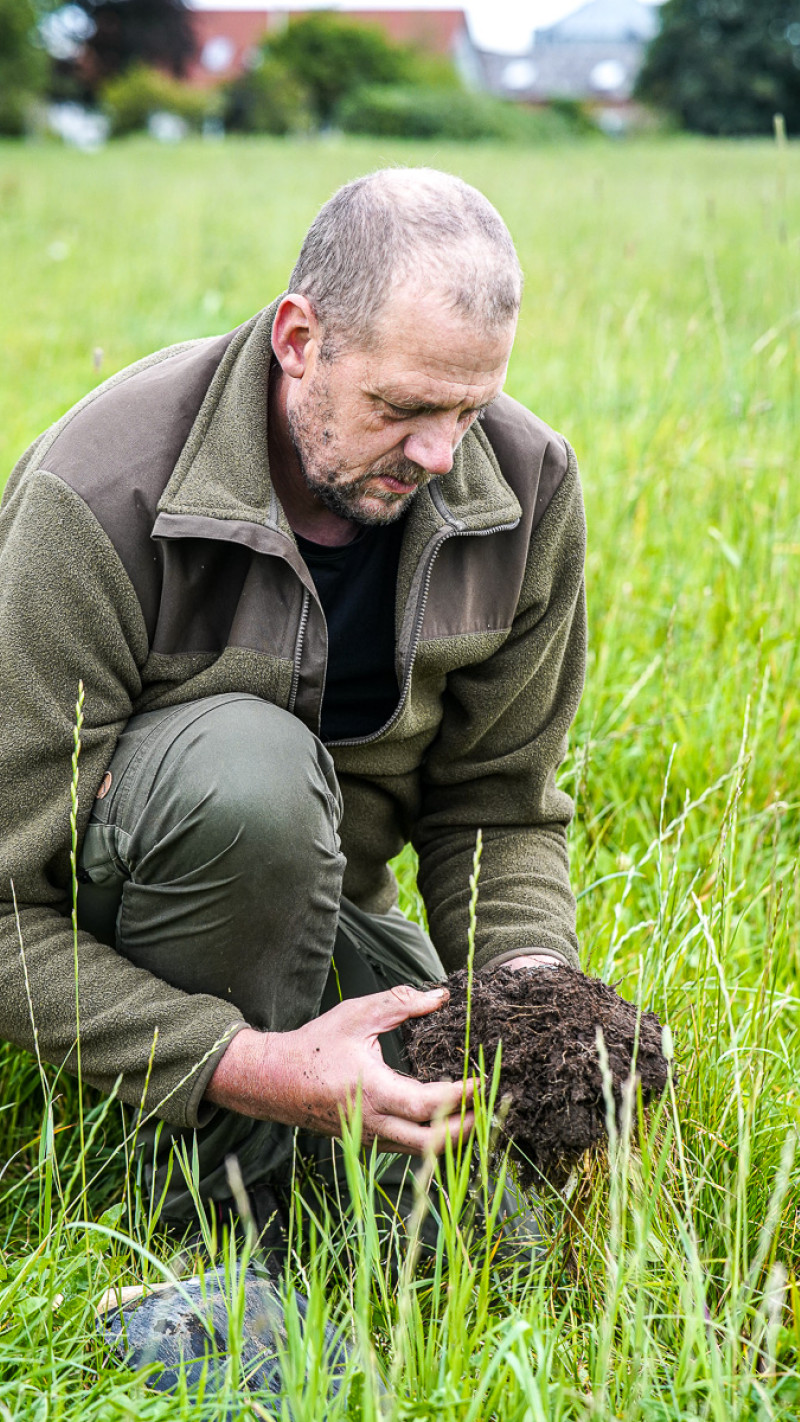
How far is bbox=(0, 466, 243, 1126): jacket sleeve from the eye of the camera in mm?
1908

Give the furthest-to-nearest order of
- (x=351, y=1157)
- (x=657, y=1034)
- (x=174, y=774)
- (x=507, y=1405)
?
1. (x=174, y=774)
2. (x=657, y=1034)
3. (x=507, y=1405)
4. (x=351, y=1157)

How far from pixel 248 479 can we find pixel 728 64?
134 feet

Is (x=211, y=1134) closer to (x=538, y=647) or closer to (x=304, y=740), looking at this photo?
(x=304, y=740)

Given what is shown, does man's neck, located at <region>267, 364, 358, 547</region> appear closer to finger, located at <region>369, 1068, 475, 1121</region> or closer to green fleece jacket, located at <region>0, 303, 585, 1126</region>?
green fleece jacket, located at <region>0, 303, 585, 1126</region>

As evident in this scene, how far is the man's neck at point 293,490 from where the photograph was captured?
2.22 meters

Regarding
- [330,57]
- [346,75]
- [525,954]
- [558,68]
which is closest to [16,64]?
[330,57]

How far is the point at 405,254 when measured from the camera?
6.37 feet

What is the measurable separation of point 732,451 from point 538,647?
7.48ft

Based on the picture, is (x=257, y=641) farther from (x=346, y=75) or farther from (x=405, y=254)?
(x=346, y=75)

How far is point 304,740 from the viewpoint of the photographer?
6.54 ft

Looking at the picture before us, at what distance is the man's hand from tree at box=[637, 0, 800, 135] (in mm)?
37096

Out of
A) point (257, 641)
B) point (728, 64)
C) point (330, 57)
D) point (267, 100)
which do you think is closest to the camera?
point (257, 641)

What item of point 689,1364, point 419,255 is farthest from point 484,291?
point 689,1364

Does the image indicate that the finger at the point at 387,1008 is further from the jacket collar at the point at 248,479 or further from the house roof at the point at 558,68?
the house roof at the point at 558,68
